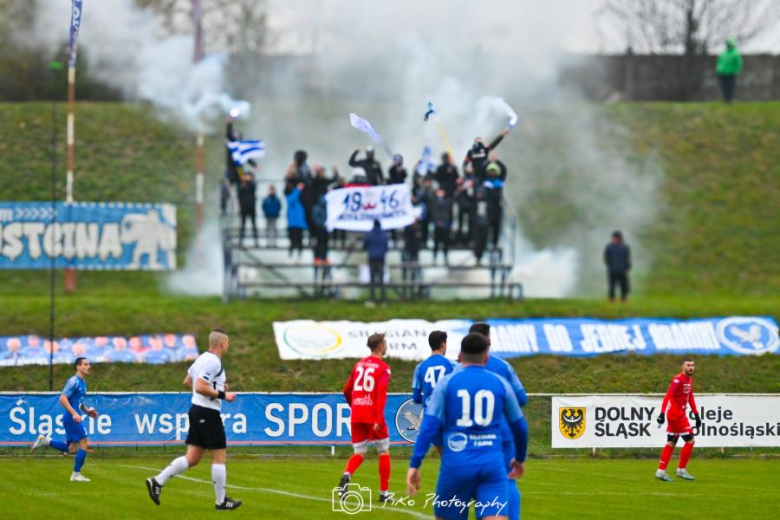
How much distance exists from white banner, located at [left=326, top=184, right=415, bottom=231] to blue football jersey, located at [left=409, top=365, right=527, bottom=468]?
18.5 meters

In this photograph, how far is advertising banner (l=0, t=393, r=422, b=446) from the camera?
1944 cm

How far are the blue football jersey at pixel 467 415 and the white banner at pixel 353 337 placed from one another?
49.9ft

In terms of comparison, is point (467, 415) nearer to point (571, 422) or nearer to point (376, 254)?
point (571, 422)

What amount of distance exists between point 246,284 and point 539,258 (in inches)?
429

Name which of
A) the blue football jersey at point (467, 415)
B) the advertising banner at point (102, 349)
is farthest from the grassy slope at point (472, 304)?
the blue football jersey at point (467, 415)

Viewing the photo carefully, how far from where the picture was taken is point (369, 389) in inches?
558

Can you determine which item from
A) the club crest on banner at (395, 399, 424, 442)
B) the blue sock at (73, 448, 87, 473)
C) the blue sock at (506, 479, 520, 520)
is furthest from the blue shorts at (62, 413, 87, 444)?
the blue sock at (506, 479, 520, 520)

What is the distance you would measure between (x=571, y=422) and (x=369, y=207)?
31.1 feet

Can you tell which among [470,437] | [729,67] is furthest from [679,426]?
[729,67]

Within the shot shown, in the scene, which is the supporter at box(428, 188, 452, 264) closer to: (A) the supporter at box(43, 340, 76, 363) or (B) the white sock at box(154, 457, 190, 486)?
(A) the supporter at box(43, 340, 76, 363)

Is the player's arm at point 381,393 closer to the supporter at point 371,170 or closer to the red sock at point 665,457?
the red sock at point 665,457

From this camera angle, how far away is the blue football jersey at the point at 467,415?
9562 millimetres

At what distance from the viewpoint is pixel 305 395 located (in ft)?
65.4

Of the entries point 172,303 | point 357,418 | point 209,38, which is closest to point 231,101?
point 209,38
